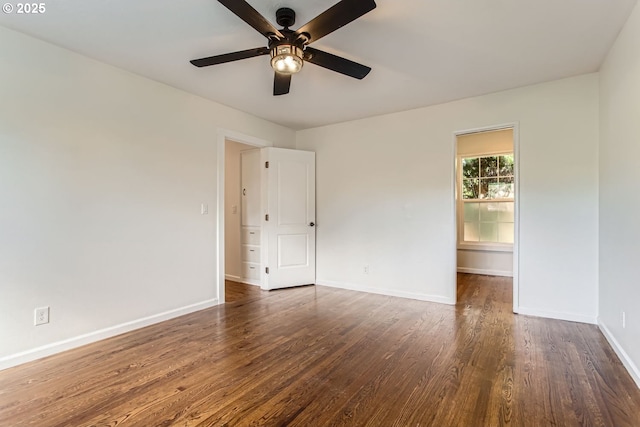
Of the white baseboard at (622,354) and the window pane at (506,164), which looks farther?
the window pane at (506,164)

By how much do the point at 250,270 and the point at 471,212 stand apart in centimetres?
419

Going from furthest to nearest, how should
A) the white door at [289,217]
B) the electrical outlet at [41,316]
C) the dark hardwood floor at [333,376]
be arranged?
the white door at [289,217] < the electrical outlet at [41,316] < the dark hardwood floor at [333,376]

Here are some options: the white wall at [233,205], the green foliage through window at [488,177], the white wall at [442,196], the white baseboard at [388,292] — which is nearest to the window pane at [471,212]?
the green foliage through window at [488,177]

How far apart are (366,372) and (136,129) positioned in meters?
2.96

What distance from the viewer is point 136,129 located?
2.95 m

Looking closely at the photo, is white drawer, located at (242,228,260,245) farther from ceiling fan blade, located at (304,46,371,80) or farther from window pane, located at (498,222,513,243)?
window pane, located at (498,222,513,243)

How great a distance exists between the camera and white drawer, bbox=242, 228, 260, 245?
472cm

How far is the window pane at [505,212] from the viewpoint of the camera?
544cm

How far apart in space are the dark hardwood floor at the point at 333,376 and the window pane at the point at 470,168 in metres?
3.23

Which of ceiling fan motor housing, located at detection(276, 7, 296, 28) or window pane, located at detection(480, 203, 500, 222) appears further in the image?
window pane, located at detection(480, 203, 500, 222)

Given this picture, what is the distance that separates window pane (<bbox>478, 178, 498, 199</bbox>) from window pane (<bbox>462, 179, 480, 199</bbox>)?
3.3 inches

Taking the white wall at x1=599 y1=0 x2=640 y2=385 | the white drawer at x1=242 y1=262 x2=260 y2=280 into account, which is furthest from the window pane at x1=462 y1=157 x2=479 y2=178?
the white drawer at x1=242 y1=262 x2=260 y2=280

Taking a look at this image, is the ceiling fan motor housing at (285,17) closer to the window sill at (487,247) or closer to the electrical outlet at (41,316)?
the electrical outlet at (41,316)

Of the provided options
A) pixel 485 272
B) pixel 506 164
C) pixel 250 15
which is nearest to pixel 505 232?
pixel 485 272
